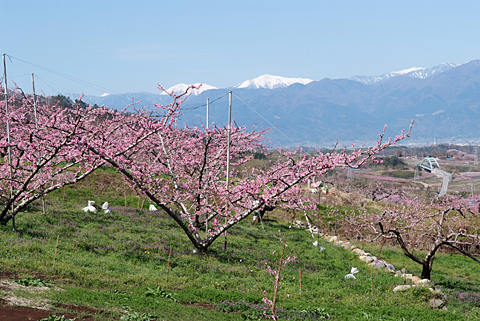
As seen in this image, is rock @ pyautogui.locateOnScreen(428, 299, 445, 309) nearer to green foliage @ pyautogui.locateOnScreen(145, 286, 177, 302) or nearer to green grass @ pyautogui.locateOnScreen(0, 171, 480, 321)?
green grass @ pyautogui.locateOnScreen(0, 171, 480, 321)

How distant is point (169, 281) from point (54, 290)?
186 inches

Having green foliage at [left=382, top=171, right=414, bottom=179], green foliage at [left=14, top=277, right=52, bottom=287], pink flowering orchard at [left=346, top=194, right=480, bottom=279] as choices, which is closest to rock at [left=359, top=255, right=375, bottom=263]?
pink flowering orchard at [left=346, top=194, right=480, bottom=279]

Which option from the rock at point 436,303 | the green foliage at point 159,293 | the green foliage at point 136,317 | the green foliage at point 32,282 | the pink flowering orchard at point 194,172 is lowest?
the rock at point 436,303

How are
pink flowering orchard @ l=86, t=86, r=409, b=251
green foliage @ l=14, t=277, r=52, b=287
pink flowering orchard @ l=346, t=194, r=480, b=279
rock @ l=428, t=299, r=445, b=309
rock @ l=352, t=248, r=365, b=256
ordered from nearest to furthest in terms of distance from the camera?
green foliage @ l=14, t=277, r=52, b=287, rock @ l=428, t=299, r=445, b=309, pink flowering orchard @ l=86, t=86, r=409, b=251, pink flowering orchard @ l=346, t=194, r=480, b=279, rock @ l=352, t=248, r=365, b=256

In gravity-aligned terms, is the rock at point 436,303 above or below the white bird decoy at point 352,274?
below

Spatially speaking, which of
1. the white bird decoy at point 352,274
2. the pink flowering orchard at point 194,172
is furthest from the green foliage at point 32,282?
the white bird decoy at point 352,274

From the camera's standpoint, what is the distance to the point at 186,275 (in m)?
18.3

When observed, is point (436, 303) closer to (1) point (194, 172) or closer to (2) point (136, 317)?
(2) point (136, 317)

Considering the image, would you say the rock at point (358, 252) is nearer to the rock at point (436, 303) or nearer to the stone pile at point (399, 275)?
the stone pile at point (399, 275)

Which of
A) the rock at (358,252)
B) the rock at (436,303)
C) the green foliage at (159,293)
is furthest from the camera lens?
the rock at (358,252)

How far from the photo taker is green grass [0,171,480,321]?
14039mm

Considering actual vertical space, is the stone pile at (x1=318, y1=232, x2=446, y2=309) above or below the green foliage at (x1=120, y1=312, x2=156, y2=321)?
below

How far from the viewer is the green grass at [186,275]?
1404cm

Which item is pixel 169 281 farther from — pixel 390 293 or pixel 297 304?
pixel 390 293
